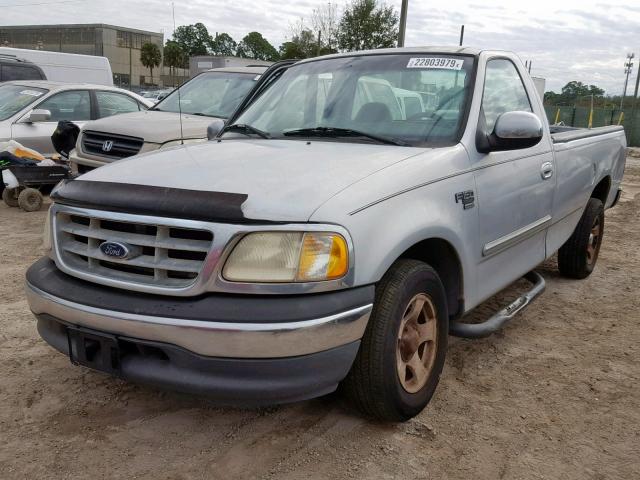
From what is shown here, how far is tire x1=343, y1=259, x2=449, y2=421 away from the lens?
2.63 m

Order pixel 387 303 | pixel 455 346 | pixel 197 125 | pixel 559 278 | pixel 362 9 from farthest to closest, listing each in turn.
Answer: pixel 362 9, pixel 197 125, pixel 559 278, pixel 455 346, pixel 387 303

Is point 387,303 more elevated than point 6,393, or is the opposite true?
point 387,303

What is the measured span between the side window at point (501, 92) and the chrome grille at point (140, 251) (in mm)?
2008

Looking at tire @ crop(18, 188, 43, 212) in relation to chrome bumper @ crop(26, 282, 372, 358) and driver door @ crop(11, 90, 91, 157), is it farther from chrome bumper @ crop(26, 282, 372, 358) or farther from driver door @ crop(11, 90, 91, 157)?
chrome bumper @ crop(26, 282, 372, 358)

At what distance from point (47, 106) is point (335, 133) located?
7.02m

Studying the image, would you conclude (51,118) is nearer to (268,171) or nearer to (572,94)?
(268,171)

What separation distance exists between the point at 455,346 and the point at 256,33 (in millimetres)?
92541

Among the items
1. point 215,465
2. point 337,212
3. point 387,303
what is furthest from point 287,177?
point 215,465

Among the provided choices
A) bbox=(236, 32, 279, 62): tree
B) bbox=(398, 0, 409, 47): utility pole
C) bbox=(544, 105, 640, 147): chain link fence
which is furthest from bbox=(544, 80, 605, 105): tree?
bbox=(236, 32, 279, 62): tree

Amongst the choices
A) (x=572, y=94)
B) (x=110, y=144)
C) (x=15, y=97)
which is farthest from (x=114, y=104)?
(x=572, y=94)

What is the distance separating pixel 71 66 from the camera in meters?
14.7

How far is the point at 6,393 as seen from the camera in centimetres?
322

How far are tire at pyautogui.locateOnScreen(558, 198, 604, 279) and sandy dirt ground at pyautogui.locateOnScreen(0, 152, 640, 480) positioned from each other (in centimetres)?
143

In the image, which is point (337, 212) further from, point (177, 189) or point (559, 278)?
point (559, 278)
